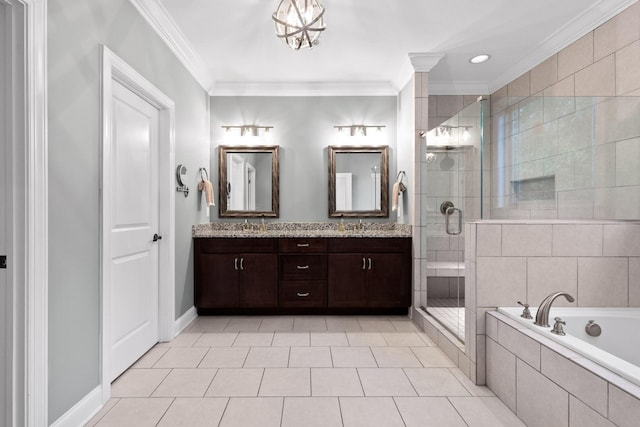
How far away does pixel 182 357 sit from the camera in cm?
248

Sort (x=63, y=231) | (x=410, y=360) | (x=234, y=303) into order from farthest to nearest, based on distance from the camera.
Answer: (x=234, y=303) → (x=410, y=360) → (x=63, y=231)

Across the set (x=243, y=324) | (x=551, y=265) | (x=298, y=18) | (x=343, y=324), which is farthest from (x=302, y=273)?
(x=298, y=18)

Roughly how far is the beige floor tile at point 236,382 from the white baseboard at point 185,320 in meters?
0.87

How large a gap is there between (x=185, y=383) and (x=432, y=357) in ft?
5.50

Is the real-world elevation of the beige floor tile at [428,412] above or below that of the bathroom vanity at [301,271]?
below

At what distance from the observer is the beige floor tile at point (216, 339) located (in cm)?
272

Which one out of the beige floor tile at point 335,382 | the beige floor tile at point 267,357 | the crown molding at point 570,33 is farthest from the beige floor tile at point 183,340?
the crown molding at point 570,33

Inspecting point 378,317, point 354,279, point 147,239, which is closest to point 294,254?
point 354,279

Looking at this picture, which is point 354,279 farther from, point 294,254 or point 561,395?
point 561,395

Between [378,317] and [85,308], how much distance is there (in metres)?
2.50

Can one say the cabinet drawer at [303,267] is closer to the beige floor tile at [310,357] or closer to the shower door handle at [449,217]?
the beige floor tile at [310,357]

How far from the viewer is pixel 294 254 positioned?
3.41 meters

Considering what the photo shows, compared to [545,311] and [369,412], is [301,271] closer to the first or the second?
[369,412]
